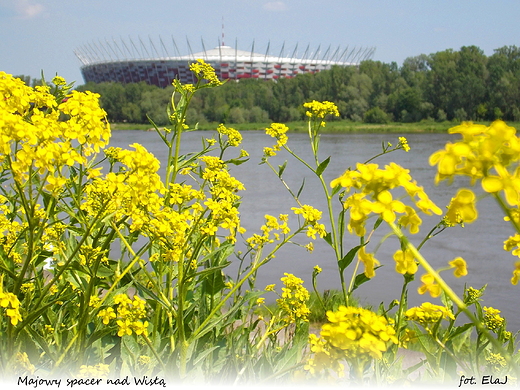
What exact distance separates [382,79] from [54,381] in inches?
1393

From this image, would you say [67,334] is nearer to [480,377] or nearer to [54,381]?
[54,381]

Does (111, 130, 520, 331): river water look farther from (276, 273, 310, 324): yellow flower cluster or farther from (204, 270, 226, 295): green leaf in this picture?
(204, 270, 226, 295): green leaf

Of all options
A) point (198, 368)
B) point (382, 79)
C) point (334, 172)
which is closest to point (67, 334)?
point (198, 368)

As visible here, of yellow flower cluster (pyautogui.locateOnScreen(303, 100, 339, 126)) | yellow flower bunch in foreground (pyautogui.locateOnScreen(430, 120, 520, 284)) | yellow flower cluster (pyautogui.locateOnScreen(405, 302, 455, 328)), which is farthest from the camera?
yellow flower cluster (pyautogui.locateOnScreen(303, 100, 339, 126))

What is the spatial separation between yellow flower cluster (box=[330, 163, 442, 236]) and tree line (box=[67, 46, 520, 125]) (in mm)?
24202

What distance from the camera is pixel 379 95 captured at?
107 ft

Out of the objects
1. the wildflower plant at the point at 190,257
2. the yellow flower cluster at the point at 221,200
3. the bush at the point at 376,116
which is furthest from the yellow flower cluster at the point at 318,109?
the bush at the point at 376,116

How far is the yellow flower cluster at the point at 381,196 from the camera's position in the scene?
0.54 m

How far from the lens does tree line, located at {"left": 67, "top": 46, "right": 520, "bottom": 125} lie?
88.0 feet

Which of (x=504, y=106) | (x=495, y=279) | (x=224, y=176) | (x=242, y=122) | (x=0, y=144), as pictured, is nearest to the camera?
(x=0, y=144)

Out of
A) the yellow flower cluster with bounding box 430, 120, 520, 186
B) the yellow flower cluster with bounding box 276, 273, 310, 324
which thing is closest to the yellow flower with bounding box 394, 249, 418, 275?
the yellow flower cluster with bounding box 430, 120, 520, 186

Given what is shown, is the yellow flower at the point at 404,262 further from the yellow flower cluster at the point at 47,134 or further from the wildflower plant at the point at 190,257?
the yellow flower cluster at the point at 47,134

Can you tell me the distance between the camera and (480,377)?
1.23m

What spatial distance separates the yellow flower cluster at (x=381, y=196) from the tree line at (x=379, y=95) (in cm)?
2420
